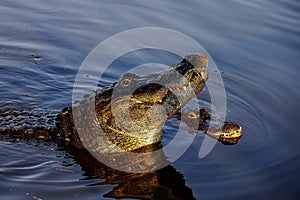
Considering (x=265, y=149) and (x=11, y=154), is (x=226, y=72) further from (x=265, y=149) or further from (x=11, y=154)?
(x=11, y=154)

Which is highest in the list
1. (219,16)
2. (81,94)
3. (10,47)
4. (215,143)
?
(219,16)

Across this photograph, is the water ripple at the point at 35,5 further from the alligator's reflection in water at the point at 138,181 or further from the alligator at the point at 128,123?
the alligator's reflection in water at the point at 138,181

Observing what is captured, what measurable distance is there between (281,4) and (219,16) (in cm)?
179

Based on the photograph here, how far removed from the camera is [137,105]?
16.5 ft

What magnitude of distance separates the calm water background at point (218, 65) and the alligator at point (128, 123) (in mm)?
211

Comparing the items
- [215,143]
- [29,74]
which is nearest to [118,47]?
[29,74]

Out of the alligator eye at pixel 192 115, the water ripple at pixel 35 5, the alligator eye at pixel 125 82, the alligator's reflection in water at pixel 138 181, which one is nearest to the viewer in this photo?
the alligator's reflection in water at pixel 138 181

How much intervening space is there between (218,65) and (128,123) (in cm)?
329

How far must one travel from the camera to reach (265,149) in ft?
18.5

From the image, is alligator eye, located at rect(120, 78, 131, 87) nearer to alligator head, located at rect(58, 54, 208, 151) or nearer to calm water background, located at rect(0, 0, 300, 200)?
alligator head, located at rect(58, 54, 208, 151)

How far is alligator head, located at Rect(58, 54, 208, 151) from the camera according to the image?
4.89 m

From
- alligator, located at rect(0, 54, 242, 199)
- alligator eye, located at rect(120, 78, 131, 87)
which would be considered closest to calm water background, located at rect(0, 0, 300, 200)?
alligator, located at rect(0, 54, 242, 199)

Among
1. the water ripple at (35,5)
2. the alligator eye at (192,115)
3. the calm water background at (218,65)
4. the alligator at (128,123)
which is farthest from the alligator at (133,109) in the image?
the water ripple at (35,5)

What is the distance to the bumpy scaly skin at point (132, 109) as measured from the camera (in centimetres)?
489
